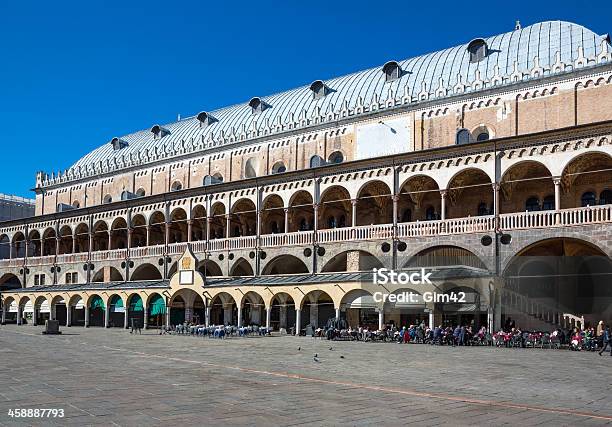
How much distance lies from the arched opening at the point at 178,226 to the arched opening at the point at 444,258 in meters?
21.3

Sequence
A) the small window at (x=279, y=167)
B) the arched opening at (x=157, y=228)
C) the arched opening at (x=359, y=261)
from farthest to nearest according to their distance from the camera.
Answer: the arched opening at (x=157, y=228) < the small window at (x=279, y=167) < the arched opening at (x=359, y=261)

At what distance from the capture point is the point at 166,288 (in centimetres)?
4578

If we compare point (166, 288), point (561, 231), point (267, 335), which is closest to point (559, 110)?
point (561, 231)

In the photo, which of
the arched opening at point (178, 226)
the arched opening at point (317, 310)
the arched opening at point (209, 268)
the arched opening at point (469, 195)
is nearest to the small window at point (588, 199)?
the arched opening at point (469, 195)

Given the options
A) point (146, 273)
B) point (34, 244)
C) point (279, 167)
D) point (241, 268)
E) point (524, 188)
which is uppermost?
point (279, 167)

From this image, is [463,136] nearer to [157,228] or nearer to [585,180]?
[585,180]

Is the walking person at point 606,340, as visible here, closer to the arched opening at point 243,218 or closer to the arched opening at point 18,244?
the arched opening at point 243,218

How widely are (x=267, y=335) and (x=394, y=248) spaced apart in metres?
9.28

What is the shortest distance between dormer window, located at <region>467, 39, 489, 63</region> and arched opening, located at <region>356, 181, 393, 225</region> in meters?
10.8

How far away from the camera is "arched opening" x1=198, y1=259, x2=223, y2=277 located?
4791 centimetres

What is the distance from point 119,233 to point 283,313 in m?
23.5

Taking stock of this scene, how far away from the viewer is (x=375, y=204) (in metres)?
43.2

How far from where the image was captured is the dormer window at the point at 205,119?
2356 inches

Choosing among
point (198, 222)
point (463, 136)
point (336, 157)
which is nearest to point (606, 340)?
point (463, 136)
